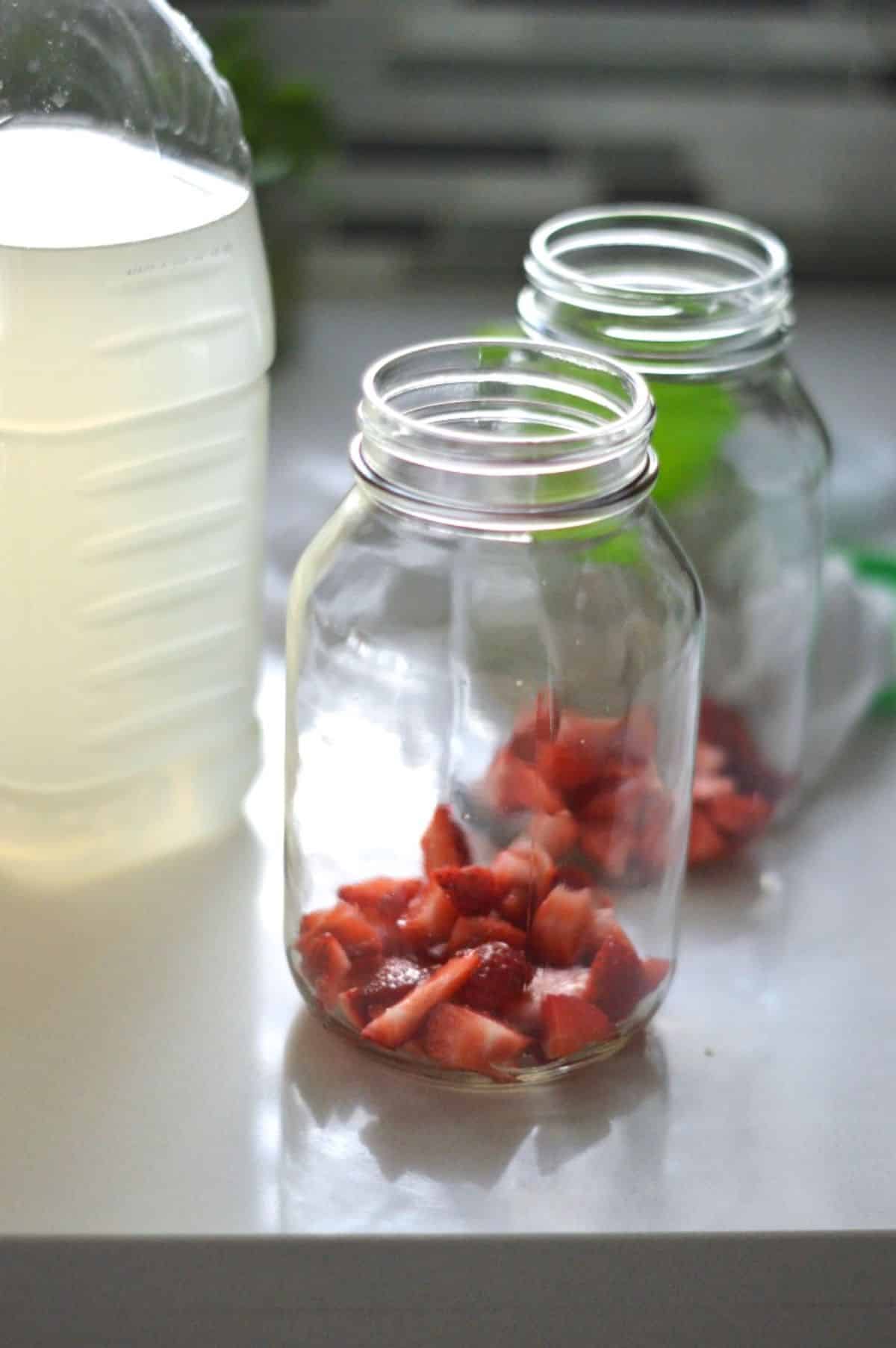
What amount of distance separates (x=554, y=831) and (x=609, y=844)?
2 centimetres

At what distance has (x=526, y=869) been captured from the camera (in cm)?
74

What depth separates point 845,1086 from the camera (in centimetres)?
73

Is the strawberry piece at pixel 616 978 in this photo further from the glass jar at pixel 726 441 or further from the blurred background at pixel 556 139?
the blurred background at pixel 556 139

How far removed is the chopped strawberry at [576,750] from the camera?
2.42 feet

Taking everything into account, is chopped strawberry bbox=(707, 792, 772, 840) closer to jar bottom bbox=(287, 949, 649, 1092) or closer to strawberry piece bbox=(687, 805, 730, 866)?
strawberry piece bbox=(687, 805, 730, 866)

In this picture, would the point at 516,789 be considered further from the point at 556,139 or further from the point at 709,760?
the point at 556,139

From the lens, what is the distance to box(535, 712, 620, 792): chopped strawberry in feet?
2.42

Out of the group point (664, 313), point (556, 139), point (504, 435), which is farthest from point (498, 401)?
point (556, 139)

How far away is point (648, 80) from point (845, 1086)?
1034 millimetres

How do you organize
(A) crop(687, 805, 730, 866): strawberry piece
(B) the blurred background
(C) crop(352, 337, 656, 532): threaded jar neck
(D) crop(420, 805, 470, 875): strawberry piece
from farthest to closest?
1. (B) the blurred background
2. (A) crop(687, 805, 730, 866): strawberry piece
3. (D) crop(420, 805, 470, 875): strawberry piece
4. (C) crop(352, 337, 656, 532): threaded jar neck

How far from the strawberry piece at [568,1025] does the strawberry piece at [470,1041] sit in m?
0.01

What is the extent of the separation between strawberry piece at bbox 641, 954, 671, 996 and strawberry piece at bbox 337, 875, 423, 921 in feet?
0.32

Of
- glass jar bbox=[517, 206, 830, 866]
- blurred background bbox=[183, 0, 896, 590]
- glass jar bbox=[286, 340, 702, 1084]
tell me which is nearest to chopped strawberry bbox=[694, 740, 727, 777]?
glass jar bbox=[517, 206, 830, 866]

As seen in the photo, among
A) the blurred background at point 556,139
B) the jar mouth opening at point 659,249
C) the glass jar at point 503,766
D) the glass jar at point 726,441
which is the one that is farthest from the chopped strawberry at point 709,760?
the blurred background at point 556,139
